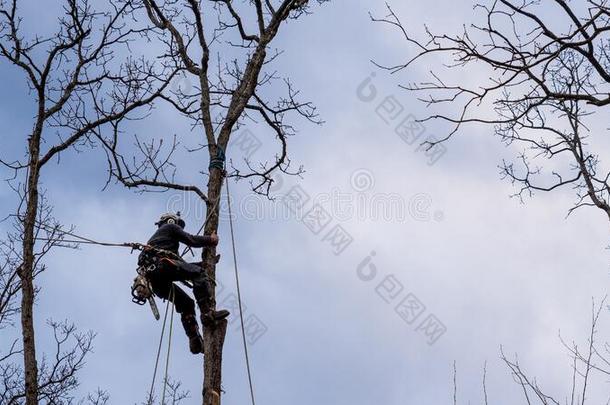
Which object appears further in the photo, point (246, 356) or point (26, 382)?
point (26, 382)

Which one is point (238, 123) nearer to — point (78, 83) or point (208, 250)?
point (208, 250)

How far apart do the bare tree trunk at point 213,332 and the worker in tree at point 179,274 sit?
84mm

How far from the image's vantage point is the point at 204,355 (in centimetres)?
685

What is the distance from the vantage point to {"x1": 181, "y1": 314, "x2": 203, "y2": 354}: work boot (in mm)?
7324

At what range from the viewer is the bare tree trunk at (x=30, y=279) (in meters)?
8.41

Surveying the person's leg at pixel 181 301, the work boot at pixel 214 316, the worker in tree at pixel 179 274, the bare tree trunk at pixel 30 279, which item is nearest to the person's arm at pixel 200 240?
the worker in tree at pixel 179 274

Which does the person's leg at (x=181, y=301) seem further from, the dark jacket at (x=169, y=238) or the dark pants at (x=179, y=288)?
the dark jacket at (x=169, y=238)

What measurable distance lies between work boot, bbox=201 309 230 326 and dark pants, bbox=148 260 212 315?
0.43ft

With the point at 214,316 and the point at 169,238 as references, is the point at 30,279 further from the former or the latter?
the point at 214,316

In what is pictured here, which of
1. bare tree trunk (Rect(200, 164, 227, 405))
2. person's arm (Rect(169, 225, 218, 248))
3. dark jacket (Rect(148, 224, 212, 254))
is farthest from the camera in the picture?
dark jacket (Rect(148, 224, 212, 254))

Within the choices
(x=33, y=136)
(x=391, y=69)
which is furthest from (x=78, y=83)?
(x=391, y=69)

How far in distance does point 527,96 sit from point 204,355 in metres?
3.70

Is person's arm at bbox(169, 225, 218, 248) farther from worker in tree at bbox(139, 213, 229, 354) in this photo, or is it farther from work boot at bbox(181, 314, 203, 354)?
work boot at bbox(181, 314, 203, 354)

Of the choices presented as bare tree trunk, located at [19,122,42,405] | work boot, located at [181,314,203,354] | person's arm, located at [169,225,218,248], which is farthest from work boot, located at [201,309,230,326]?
bare tree trunk, located at [19,122,42,405]
